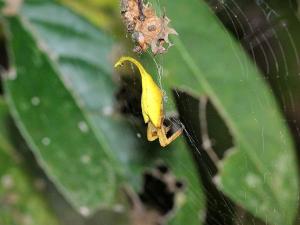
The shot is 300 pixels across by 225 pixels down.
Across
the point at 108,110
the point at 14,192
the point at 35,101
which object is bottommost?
the point at 14,192

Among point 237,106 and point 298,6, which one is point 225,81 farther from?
point 298,6

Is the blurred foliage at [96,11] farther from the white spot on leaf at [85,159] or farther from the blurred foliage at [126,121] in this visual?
the white spot on leaf at [85,159]

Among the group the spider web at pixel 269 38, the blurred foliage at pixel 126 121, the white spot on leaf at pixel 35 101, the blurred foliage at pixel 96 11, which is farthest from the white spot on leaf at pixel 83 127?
the spider web at pixel 269 38

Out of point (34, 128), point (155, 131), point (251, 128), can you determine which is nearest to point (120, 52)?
point (34, 128)

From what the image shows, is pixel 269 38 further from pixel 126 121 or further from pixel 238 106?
pixel 126 121

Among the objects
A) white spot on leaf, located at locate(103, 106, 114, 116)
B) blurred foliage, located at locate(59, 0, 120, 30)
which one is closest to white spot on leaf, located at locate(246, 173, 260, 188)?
white spot on leaf, located at locate(103, 106, 114, 116)

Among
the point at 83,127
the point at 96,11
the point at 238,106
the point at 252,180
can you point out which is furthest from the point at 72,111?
the point at 252,180
